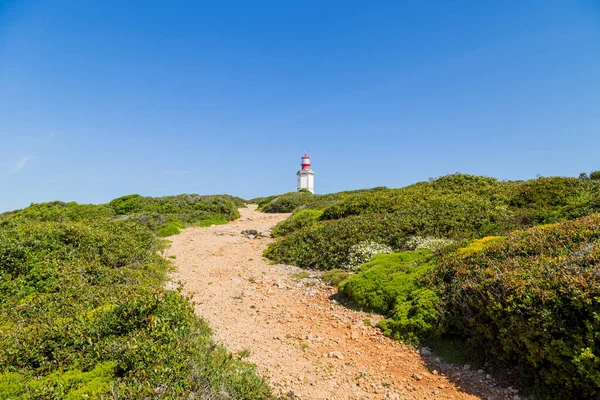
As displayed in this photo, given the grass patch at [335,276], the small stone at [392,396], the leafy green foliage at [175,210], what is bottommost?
the small stone at [392,396]

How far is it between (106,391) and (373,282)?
6546 millimetres

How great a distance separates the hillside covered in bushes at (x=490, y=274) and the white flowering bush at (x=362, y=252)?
0.04 meters

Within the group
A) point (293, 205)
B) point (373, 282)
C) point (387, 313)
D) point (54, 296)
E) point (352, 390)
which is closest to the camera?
point (352, 390)

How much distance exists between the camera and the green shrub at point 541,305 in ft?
15.5

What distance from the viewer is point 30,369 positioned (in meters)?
4.70

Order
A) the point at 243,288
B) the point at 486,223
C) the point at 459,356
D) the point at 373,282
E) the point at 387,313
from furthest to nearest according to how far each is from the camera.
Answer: the point at 486,223
the point at 243,288
the point at 373,282
the point at 387,313
the point at 459,356

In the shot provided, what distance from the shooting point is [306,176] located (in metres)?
56.3

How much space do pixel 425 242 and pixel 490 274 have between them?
5318 millimetres

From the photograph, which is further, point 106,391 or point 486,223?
point 486,223

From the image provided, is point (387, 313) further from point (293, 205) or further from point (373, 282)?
point (293, 205)

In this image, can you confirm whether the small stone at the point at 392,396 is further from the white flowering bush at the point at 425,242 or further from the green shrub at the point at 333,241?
the green shrub at the point at 333,241

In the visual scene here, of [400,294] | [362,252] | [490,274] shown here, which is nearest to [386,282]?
[400,294]

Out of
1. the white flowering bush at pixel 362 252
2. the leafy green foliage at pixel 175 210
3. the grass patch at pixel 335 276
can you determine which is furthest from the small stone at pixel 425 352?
the leafy green foliage at pixel 175 210

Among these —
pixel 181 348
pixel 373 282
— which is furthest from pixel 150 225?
pixel 181 348
